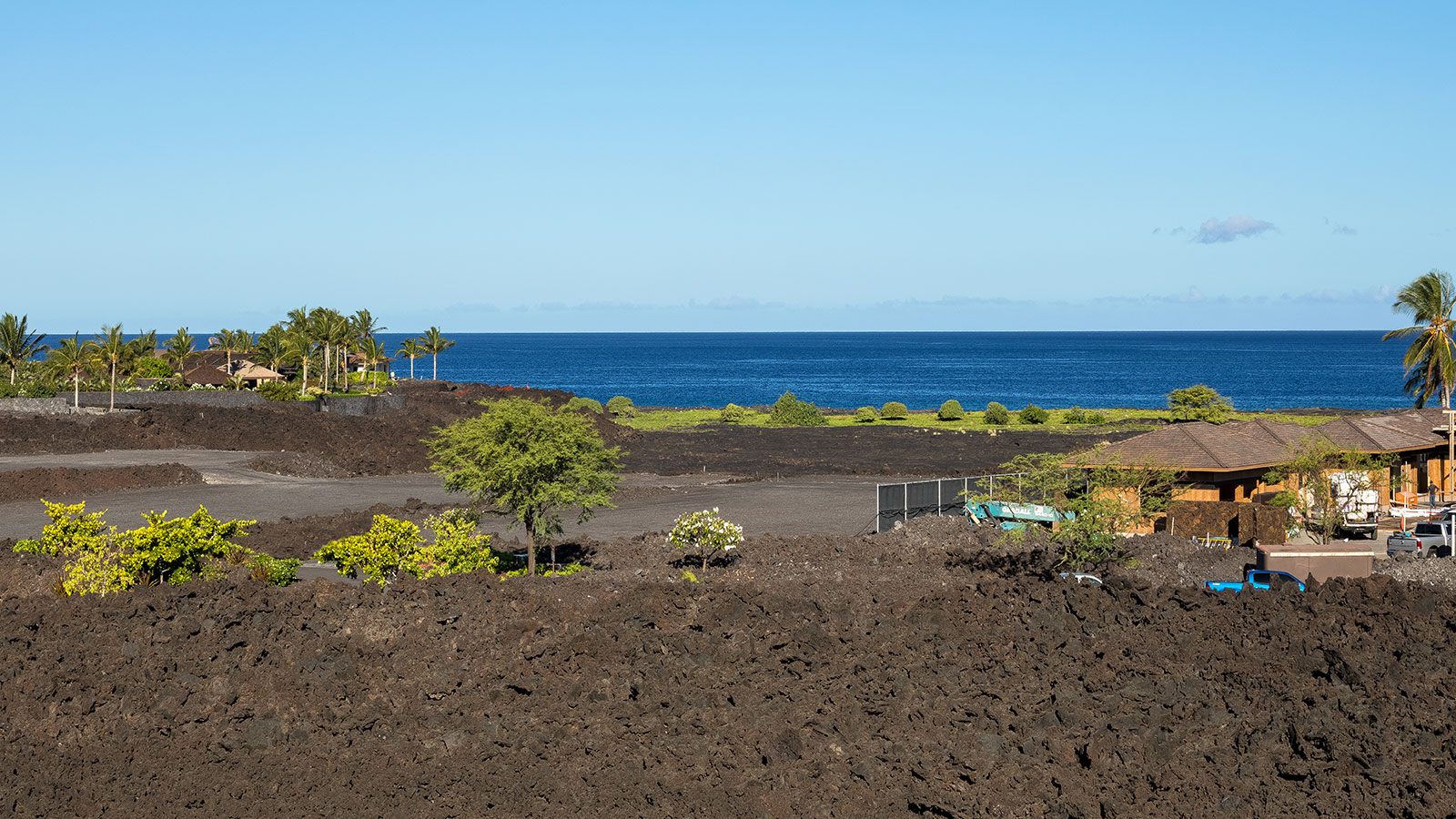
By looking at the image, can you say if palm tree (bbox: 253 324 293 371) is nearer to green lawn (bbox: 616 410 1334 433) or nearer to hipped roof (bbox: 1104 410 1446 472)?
green lawn (bbox: 616 410 1334 433)

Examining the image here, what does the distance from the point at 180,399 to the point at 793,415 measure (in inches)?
1751

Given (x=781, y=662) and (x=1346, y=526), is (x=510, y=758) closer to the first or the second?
(x=781, y=662)

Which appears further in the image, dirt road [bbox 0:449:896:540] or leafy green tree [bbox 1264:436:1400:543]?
dirt road [bbox 0:449:896:540]

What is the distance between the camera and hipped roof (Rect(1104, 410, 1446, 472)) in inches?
1483

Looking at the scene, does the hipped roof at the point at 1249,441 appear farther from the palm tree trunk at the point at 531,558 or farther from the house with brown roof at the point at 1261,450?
the palm tree trunk at the point at 531,558

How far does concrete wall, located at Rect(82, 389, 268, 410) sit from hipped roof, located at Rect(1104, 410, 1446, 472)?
2327 inches

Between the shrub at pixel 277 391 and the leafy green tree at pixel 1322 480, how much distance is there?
66.9 m

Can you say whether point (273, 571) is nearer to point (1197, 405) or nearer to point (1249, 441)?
point (1249, 441)

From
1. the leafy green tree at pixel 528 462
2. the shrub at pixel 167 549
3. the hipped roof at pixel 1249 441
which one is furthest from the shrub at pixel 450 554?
the hipped roof at pixel 1249 441

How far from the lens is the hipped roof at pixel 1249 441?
1483 inches

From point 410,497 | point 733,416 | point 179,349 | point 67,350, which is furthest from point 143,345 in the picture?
point 410,497

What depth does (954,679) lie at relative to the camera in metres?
20.6

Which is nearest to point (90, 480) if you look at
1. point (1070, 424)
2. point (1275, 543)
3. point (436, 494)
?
point (436, 494)

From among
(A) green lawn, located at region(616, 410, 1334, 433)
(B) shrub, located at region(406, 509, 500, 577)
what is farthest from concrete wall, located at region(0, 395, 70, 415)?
(B) shrub, located at region(406, 509, 500, 577)
